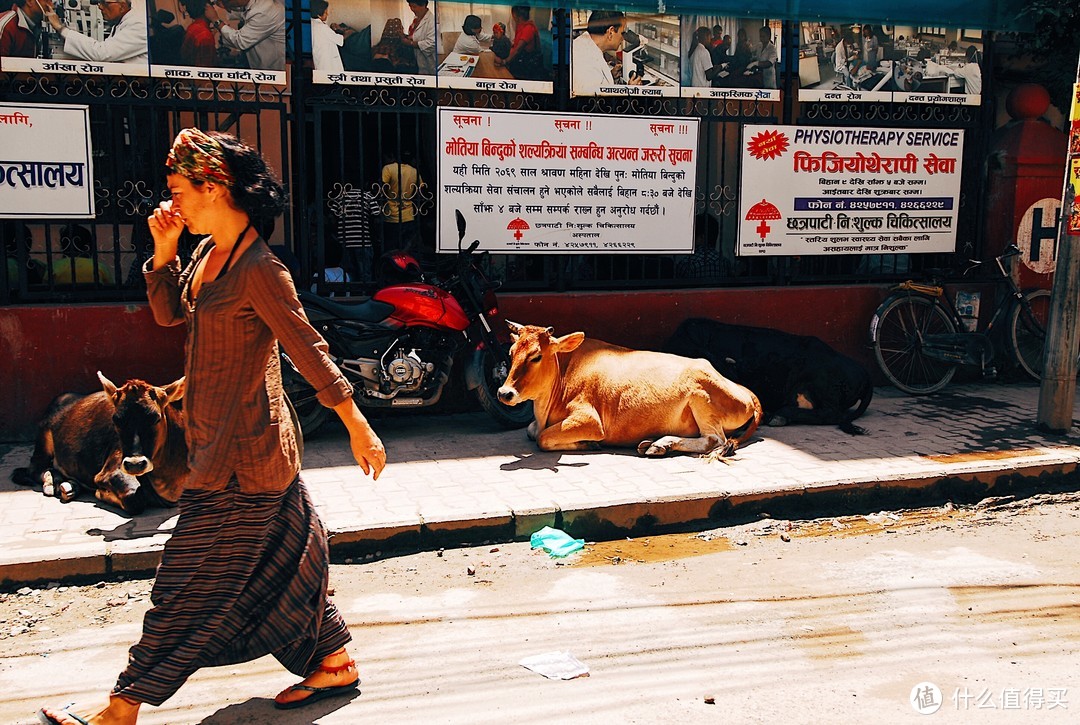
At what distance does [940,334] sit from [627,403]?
151 inches

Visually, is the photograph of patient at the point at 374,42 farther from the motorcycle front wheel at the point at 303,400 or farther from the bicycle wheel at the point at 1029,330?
the bicycle wheel at the point at 1029,330

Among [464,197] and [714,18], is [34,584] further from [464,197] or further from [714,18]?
[714,18]

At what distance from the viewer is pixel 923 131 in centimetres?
987

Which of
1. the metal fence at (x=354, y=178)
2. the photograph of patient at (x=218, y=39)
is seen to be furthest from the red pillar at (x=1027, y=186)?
the photograph of patient at (x=218, y=39)

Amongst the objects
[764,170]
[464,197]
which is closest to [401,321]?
[464,197]

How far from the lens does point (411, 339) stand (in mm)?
7719

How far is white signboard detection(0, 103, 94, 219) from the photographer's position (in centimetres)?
743

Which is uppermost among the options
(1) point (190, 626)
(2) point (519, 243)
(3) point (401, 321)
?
(2) point (519, 243)

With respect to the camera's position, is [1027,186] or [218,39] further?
[1027,186]

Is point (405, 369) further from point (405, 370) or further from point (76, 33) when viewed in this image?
point (76, 33)

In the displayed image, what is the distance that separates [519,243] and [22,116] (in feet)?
12.6

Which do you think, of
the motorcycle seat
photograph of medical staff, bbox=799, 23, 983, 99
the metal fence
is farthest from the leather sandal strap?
photograph of medical staff, bbox=799, 23, 983, 99

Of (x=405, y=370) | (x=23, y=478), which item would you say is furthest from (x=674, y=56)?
(x=23, y=478)

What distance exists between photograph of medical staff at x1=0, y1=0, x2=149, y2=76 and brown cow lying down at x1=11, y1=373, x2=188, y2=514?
8.46ft
